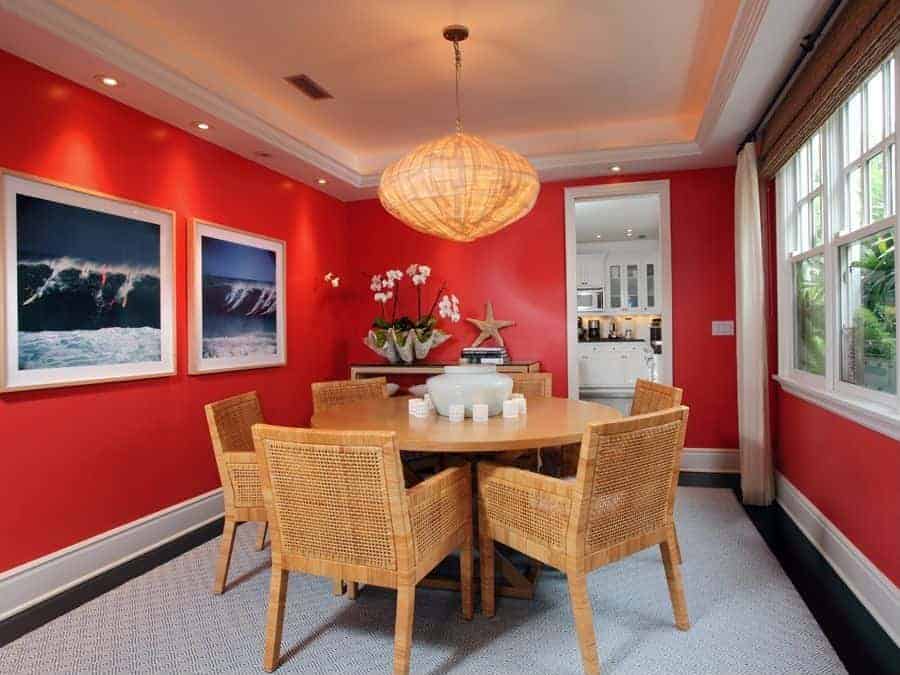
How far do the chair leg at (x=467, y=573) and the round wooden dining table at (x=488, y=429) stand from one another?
23cm

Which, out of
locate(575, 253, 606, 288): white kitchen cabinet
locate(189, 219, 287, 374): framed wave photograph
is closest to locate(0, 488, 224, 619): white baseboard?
locate(189, 219, 287, 374): framed wave photograph

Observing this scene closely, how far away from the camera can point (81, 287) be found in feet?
8.98

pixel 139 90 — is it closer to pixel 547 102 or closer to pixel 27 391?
pixel 27 391

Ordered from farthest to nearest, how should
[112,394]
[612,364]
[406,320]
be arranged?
[612,364] < [406,320] < [112,394]

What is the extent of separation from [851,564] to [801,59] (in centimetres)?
222

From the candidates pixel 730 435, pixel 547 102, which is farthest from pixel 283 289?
pixel 730 435

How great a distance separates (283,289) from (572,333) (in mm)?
2282

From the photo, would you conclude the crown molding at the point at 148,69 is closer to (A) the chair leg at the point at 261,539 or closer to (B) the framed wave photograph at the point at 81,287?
(B) the framed wave photograph at the point at 81,287

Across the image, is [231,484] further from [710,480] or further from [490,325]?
[710,480]

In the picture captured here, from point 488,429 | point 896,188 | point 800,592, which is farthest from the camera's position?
point 800,592

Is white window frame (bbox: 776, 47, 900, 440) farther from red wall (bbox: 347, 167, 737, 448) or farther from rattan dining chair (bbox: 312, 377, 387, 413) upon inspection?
rattan dining chair (bbox: 312, 377, 387, 413)

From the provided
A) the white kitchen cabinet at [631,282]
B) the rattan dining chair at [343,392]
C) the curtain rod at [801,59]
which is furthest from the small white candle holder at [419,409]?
the white kitchen cabinet at [631,282]

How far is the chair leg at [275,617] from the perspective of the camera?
190 centimetres

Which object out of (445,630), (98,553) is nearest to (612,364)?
(445,630)
